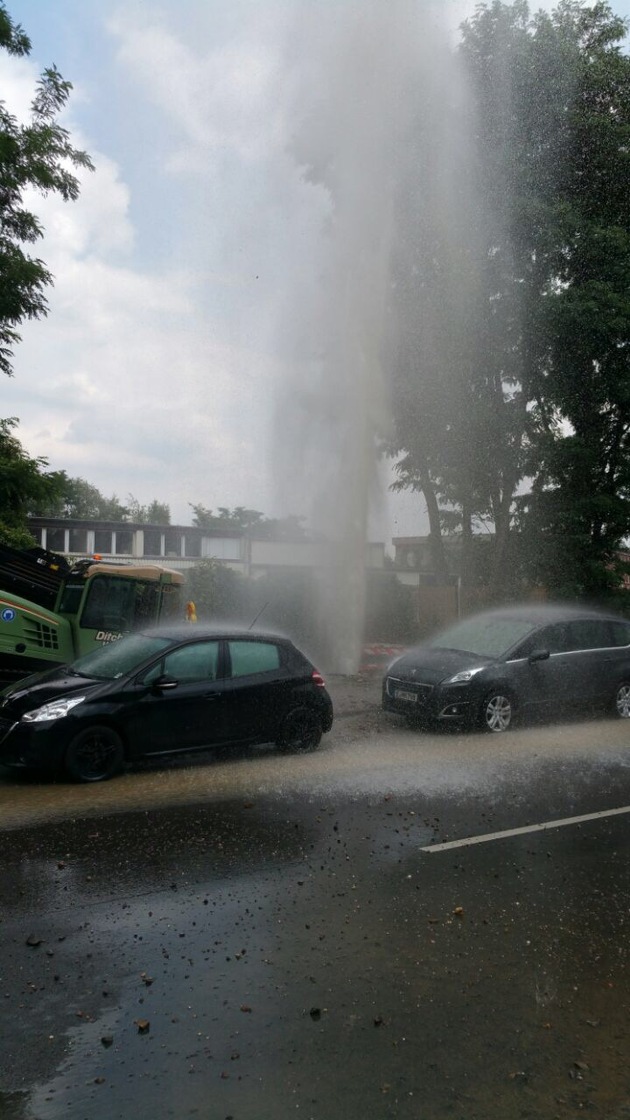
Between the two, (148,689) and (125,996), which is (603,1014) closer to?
(125,996)

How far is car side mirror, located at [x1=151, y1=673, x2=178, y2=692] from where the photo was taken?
28.2 feet

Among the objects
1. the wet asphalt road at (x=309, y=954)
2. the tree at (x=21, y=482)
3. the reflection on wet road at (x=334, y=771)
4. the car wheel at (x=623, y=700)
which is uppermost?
the tree at (x=21, y=482)

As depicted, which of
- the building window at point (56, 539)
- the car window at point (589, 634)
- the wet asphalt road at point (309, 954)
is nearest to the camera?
the wet asphalt road at point (309, 954)

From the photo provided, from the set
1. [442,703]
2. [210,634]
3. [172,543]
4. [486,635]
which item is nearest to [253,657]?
[210,634]

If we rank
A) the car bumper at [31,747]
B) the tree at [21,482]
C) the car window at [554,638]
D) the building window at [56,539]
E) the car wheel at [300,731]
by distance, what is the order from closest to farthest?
the car bumper at [31,747], the car wheel at [300,731], the car window at [554,638], the tree at [21,482], the building window at [56,539]

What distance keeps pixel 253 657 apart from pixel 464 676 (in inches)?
128

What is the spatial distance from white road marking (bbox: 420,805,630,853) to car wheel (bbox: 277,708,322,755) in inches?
131

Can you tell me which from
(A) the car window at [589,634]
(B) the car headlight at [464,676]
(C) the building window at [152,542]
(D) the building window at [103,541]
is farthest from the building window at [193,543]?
(B) the car headlight at [464,676]

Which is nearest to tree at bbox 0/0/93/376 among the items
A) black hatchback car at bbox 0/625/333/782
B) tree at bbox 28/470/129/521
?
black hatchback car at bbox 0/625/333/782

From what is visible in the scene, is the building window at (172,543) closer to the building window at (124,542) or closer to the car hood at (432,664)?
the building window at (124,542)

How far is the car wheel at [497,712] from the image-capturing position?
11.3m

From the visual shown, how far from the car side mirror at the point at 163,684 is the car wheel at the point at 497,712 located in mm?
4546

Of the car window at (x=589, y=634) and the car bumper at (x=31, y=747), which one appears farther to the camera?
the car window at (x=589, y=634)

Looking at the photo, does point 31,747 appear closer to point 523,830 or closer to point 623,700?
point 523,830
